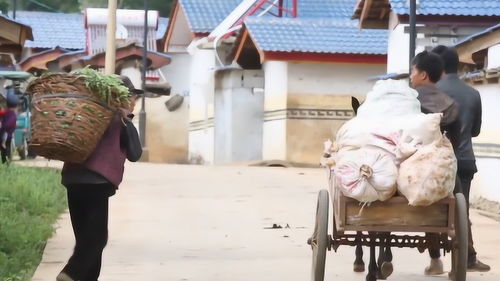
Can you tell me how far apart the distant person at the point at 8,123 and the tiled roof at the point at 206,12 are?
9.45 metres

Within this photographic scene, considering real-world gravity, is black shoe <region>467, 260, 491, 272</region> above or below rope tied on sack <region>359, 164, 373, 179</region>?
below

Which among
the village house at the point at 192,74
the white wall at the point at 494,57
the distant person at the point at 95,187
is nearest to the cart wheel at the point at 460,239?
the distant person at the point at 95,187

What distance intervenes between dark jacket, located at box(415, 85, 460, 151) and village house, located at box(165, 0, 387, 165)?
17.5m

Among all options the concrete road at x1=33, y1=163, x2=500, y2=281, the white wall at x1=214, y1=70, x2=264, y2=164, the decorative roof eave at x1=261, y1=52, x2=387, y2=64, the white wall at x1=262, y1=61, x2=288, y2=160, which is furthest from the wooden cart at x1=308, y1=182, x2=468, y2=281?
the white wall at x1=214, y1=70, x2=264, y2=164

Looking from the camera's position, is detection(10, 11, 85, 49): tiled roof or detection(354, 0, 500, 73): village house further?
detection(10, 11, 85, 49): tiled roof

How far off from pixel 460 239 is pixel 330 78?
19.6 m

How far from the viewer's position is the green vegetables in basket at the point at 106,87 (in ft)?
24.5

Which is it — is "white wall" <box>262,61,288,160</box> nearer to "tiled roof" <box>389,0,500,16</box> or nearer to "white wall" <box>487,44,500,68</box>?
"tiled roof" <box>389,0,500,16</box>

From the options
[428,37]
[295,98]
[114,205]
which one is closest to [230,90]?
[295,98]

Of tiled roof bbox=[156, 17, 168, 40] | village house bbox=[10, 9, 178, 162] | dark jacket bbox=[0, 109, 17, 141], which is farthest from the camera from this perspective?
tiled roof bbox=[156, 17, 168, 40]

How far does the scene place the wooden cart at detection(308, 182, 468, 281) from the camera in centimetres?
742

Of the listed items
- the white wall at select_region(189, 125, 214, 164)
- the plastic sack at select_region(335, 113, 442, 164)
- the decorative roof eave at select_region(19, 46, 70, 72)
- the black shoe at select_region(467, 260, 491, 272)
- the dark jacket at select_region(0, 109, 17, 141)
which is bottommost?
the white wall at select_region(189, 125, 214, 164)

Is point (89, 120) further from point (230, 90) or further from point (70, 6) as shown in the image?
point (70, 6)

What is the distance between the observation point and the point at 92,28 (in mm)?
39844
